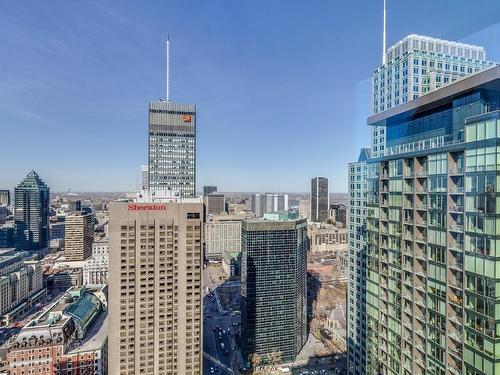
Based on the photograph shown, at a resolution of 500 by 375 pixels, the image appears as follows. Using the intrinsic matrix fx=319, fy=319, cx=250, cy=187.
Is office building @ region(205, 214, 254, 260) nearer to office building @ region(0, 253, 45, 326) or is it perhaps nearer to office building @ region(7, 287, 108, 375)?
office building @ region(0, 253, 45, 326)

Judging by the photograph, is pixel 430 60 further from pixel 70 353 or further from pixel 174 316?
pixel 70 353

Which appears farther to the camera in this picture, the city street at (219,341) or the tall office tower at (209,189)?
the tall office tower at (209,189)

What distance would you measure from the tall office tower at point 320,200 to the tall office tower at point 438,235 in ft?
330

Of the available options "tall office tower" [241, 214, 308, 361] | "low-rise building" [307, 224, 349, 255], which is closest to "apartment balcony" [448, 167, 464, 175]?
"tall office tower" [241, 214, 308, 361]

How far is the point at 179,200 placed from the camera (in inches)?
969

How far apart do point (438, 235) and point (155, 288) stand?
20.3 m

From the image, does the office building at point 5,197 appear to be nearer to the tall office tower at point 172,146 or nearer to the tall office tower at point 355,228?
the tall office tower at point 172,146

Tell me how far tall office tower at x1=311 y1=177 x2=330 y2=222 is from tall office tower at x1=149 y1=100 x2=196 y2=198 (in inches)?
2471

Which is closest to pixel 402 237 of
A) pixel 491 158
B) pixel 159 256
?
pixel 491 158

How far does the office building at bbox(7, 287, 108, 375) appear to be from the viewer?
29.1 metres

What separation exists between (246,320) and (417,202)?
32.7m

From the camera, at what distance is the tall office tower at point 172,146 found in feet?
175

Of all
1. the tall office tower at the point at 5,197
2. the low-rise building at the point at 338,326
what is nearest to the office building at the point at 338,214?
the low-rise building at the point at 338,326

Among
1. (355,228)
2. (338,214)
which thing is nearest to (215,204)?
(338,214)
